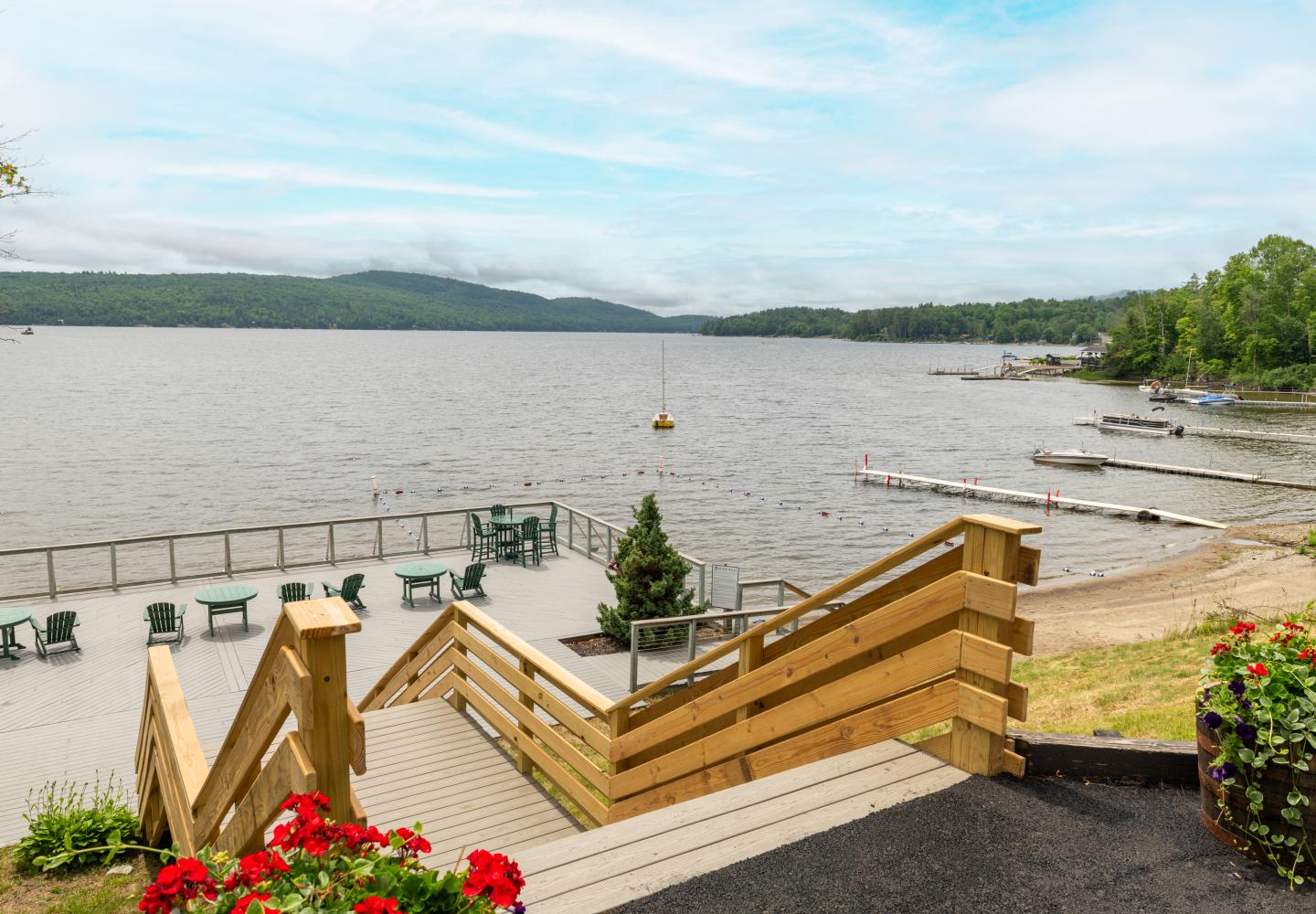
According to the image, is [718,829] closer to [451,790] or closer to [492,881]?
[492,881]

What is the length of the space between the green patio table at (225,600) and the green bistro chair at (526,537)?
538 cm

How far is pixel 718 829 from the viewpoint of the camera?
3561 millimetres

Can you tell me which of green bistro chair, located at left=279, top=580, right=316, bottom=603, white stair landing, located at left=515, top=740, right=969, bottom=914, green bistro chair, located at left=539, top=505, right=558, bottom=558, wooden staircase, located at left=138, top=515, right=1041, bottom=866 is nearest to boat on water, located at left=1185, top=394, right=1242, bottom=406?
green bistro chair, located at left=539, top=505, right=558, bottom=558

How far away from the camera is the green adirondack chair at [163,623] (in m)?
12.5

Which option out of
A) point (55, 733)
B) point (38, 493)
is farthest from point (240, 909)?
point (38, 493)

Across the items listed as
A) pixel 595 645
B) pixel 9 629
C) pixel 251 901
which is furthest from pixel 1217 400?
pixel 251 901

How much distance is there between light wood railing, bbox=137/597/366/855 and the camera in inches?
95.3

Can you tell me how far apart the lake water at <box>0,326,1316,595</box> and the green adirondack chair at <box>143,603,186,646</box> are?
1659cm

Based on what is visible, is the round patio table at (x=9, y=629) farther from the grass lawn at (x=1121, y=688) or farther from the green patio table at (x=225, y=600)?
the grass lawn at (x=1121, y=688)

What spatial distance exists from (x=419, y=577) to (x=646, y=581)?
13.2ft

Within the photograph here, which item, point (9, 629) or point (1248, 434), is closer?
point (9, 629)

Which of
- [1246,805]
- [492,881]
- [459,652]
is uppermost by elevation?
[492,881]

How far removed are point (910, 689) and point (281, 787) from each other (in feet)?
9.26

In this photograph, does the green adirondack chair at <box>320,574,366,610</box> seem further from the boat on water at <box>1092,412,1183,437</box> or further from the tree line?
the tree line
